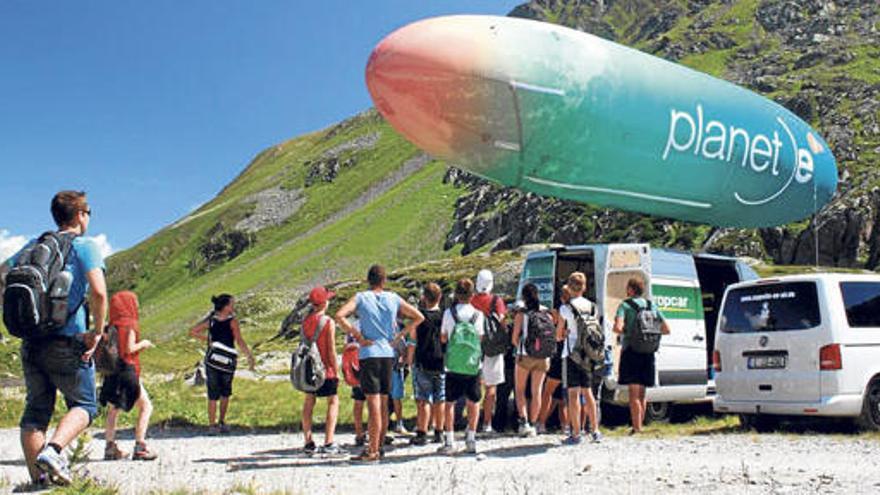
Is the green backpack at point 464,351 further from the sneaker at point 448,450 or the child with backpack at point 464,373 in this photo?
the sneaker at point 448,450

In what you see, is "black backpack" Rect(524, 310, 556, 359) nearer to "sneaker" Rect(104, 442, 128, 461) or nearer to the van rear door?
the van rear door

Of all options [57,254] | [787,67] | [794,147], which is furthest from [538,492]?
[787,67]

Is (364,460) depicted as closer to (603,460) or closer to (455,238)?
(603,460)

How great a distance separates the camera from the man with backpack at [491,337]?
10.6 metres

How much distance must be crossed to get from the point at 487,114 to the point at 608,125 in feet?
7.72

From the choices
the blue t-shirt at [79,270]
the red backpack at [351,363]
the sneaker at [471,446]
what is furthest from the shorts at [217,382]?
the blue t-shirt at [79,270]

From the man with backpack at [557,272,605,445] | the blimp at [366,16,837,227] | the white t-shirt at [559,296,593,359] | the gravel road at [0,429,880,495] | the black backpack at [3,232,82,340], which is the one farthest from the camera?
the blimp at [366,16,837,227]

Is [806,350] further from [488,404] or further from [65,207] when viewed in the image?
[65,207]

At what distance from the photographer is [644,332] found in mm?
10594

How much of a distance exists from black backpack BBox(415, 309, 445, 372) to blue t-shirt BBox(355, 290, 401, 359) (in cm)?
159

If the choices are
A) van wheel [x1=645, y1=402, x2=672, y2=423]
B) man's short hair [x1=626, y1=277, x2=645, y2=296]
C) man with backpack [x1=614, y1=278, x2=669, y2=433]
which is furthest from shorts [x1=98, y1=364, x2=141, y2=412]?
van wheel [x1=645, y1=402, x2=672, y2=423]

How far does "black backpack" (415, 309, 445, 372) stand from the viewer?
10.4m

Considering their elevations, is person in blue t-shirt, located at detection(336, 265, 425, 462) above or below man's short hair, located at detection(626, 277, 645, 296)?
below

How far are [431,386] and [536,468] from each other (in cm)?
261
